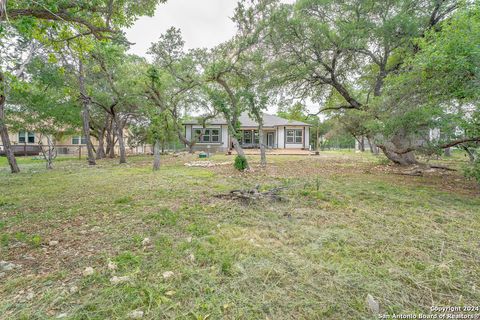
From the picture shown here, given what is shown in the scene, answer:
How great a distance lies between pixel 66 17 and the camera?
12.5ft

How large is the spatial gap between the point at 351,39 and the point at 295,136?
15.5m

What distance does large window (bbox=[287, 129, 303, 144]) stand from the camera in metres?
24.8

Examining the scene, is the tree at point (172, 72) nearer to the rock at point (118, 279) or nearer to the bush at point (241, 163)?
the bush at point (241, 163)

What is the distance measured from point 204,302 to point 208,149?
22785mm

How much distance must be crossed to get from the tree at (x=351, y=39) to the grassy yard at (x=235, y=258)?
5.49 meters

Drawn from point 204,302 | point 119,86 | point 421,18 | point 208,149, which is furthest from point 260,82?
point 208,149

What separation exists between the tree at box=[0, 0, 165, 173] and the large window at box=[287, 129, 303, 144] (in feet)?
68.4

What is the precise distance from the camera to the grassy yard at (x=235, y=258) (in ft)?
6.17

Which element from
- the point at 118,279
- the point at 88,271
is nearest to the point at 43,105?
the point at 88,271

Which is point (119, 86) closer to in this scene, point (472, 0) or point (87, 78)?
point (87, 78)

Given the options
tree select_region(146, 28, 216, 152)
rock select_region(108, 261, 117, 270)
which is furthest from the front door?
rock select_region(108, 261, 117, 270)

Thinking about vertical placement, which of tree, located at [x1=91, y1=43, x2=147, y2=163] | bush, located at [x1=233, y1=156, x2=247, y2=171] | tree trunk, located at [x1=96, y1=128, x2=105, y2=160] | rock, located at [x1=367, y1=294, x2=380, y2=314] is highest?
tree, located at [x1=91, y1=43, x2=147, y2=163]

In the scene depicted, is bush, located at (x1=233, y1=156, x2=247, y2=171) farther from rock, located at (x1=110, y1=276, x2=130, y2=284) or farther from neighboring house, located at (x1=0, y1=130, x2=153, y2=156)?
neighboring house, located at (x1=0, y1=130, x2=153, y2=156)

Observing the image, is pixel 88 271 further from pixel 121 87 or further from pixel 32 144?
pixel 32 144
